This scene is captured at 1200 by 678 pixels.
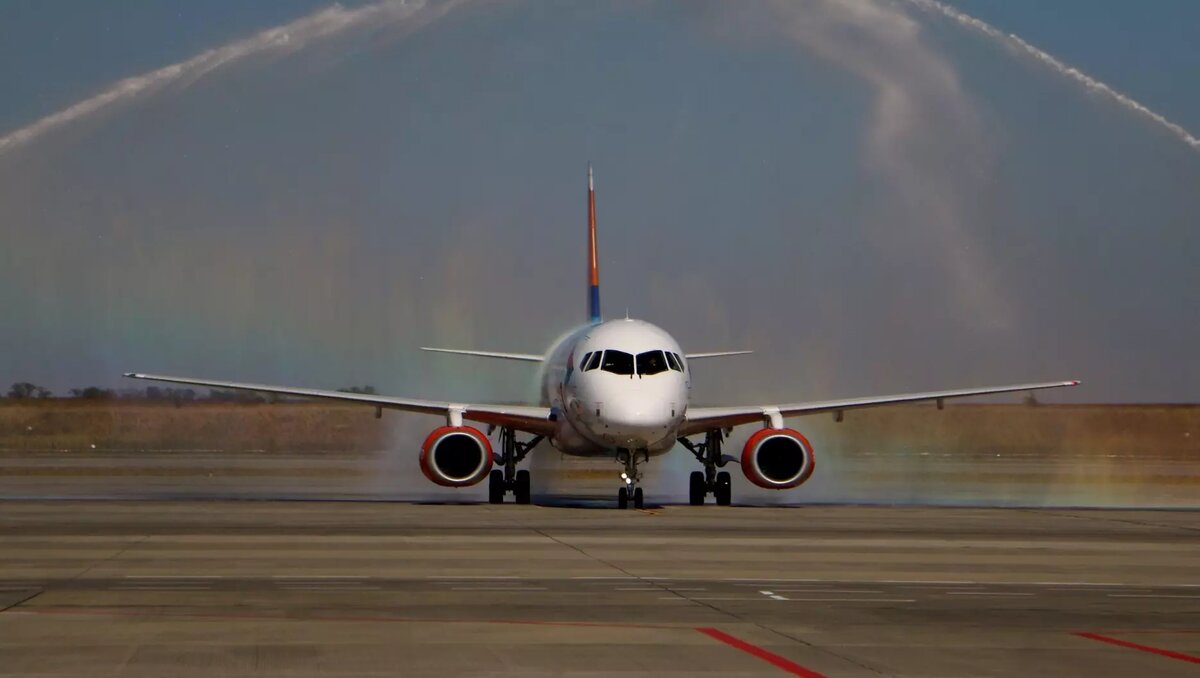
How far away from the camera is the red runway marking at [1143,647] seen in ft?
43.0

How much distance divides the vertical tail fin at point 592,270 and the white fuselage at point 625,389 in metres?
10.1

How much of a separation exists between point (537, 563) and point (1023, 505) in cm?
1853

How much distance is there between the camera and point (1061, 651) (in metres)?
13.4

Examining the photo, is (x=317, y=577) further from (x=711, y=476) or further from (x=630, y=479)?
(x=711, y=476)

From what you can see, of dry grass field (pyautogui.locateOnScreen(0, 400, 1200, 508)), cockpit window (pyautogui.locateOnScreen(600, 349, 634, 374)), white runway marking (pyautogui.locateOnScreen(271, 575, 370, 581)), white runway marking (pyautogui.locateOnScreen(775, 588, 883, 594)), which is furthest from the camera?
dry grass field (pyautogui.locateOnScreen(0, 400, 1200, 508))

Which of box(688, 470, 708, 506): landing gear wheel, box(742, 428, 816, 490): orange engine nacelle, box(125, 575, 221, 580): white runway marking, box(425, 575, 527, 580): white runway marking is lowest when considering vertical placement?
box(425, 575, 527, 580): white runway marking

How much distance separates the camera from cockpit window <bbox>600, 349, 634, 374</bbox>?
114ft

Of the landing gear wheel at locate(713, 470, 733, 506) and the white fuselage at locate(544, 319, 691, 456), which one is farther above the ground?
the white fuselage at locate(544, 319, 691, 456)

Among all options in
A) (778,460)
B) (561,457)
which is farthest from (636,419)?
(561,457)

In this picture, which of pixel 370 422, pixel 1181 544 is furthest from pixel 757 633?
pixel 370 422

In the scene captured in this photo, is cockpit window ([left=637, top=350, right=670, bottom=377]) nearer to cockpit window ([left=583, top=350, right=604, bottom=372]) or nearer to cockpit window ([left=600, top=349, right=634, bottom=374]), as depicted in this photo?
cockpit window ([left=600, top=349, right=634, bottom=374])

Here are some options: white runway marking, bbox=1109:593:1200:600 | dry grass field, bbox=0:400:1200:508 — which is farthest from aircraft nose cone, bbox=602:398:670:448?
white runway marking, bbox=1109:593:1200:600

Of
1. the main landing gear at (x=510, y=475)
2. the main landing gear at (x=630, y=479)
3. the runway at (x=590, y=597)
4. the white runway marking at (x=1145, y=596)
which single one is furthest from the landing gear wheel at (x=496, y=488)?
the white runway marking at (x=1145, y=596)

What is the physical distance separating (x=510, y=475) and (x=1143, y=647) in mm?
25922
